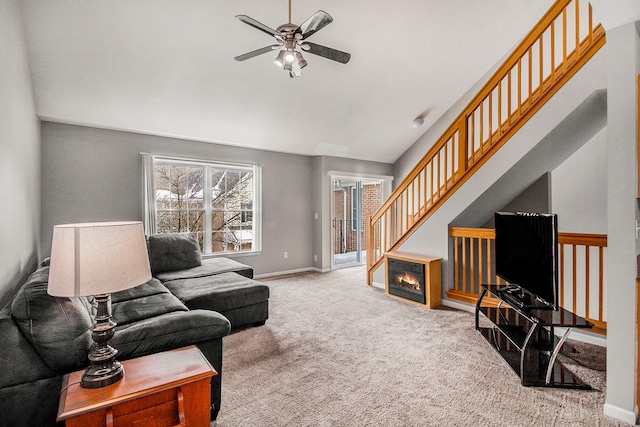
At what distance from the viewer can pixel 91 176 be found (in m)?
4.18

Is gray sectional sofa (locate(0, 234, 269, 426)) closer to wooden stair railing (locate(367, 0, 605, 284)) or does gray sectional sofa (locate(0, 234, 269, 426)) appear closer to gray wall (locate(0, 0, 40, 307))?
gray wall (locate(0, 0, 40, 307))

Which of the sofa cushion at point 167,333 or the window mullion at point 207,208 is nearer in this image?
the sofa cushion at point 167,333

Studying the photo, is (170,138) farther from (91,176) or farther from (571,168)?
(571,168)

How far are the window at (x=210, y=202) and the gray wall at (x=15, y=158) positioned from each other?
157 centimetres

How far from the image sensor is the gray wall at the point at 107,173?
155 inches

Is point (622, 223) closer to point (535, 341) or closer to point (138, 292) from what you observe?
point (535, 341)

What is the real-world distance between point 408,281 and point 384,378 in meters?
1.98

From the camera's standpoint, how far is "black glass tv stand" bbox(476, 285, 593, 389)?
2.16 meters

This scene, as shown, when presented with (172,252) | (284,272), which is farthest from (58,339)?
(284,272)

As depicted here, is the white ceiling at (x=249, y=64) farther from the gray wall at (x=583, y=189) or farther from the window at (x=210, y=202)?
the gray wall at (x=583, y=189)

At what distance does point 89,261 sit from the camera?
4.31 ft

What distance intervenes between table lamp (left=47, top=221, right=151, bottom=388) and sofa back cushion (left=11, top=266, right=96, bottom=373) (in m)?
0.15

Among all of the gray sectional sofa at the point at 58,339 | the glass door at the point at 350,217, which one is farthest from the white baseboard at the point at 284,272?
the gray sectional sofa at the point at 58,339

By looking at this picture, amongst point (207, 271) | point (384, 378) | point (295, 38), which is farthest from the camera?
point (207, 271)
